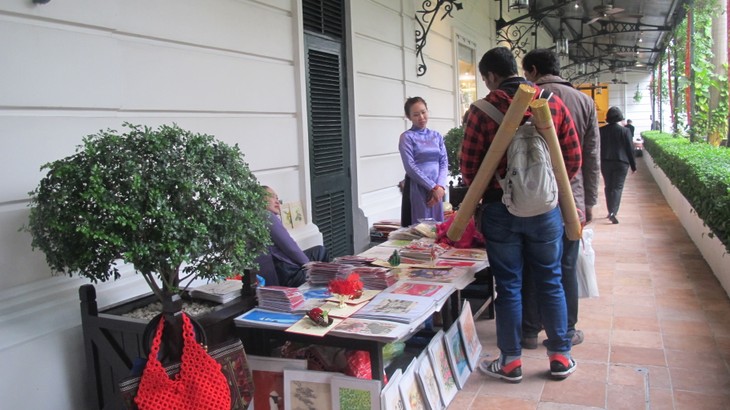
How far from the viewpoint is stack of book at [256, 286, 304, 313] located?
286 centimetres

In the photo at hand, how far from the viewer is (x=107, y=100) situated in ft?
9.96

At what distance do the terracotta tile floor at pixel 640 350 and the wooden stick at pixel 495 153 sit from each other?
36.6 inches

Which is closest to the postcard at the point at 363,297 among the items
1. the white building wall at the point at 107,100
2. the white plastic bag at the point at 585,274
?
the white building wall at the point at 107,100

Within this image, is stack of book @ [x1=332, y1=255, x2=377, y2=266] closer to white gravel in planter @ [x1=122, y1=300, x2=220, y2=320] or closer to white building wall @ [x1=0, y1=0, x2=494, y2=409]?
white gravel in planter @ [x1=122, y1=300, x2=220, y2=320]

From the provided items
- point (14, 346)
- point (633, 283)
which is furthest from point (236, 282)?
point (633, 283)

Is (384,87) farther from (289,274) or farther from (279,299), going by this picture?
(279,299)

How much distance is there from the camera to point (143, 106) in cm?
329

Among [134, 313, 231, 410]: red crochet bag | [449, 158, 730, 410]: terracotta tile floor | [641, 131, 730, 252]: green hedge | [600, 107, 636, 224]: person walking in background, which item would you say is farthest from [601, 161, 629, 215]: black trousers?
[134, 313, 231, 410]: red crochet bag

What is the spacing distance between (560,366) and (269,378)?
162cm

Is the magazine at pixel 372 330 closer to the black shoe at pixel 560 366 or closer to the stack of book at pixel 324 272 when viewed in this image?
the stack of book at pixel 324 272

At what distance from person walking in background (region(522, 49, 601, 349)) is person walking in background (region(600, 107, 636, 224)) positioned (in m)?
5.32

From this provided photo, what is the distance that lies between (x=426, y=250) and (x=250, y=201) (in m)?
1.71

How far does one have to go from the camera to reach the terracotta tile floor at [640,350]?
3197 mm

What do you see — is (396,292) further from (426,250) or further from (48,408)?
(48,408)
